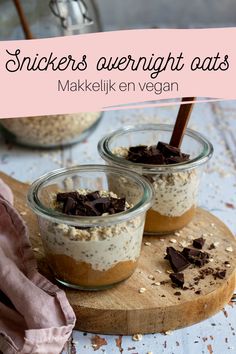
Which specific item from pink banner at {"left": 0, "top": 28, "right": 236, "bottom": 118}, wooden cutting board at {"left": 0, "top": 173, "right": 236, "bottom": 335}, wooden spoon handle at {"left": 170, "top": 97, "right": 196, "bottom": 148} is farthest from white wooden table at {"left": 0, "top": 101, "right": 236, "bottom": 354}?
pink banner at {"left": 0, "top": 28, "right": 236, "bottom": 118}

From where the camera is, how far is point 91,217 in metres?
1.08

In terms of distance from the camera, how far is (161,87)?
1325 mm

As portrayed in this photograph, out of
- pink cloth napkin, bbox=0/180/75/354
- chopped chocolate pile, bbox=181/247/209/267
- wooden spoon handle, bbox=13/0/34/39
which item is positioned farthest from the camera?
wooden spoon handle, bbox=13/0/34/39

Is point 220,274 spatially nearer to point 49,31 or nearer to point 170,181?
point 170,181

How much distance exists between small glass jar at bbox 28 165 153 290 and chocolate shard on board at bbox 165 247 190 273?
0.07m

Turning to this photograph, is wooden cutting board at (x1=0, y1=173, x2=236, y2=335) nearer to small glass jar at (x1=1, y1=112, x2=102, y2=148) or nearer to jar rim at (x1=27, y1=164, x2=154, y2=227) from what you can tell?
jar rim at (x1=27, y1=164, x2=154, y2=227)

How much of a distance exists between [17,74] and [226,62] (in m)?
0.41

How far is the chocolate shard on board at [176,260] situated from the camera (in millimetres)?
1195

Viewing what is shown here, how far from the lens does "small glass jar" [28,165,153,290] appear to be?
43.0 inches

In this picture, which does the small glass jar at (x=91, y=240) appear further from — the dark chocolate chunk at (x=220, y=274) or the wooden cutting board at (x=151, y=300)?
the dark chocolate chunk at (x=220, y=274)

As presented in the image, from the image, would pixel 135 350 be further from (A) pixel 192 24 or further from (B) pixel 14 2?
(A) pixel 192 24

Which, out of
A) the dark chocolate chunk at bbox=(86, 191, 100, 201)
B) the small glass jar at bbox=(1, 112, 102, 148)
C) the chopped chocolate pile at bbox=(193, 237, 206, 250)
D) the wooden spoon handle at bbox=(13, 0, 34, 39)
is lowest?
the chopped chocolate pile at bbox=(193, 237, 206, 250)

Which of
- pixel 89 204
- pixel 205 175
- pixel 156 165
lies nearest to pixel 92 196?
pixel 89 204

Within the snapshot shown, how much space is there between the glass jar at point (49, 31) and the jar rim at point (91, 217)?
1.63ft
